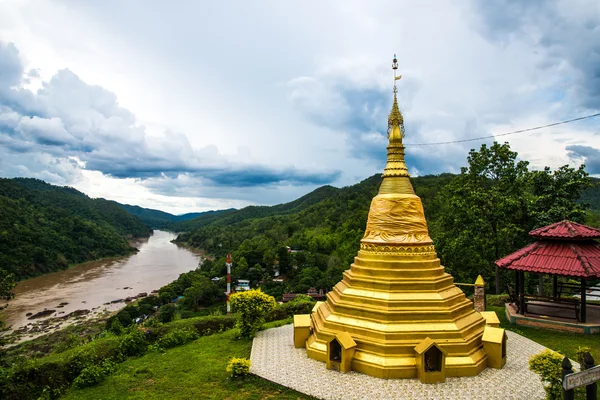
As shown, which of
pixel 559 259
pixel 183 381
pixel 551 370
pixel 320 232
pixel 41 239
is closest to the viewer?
pixel 551 370

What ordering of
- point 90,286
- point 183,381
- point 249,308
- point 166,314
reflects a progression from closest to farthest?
point 183,381, point 249,308, point 166,314, point 90,286

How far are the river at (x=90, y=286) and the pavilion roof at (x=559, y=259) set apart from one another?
36.1m

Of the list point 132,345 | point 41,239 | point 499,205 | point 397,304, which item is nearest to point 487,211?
point 499,205

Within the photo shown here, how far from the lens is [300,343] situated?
13.7 m

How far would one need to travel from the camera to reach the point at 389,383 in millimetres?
10734

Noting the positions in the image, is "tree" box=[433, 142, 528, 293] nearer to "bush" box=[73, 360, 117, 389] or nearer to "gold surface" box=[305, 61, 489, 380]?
"gold surface" box=[305, 61, 489, 380]

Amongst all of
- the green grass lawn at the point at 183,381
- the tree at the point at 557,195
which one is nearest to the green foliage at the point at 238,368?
the green grass lawn at the point at 183,381

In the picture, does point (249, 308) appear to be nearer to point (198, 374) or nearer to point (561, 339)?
point (198, 374)

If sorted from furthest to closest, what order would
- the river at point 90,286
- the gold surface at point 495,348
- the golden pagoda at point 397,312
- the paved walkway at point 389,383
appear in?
the river at point 90,286, the gold surface at point 495,348, the golden pagoda at point 397,312, the paved walkway at point 389,383

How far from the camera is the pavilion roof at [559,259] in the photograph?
47.4ft

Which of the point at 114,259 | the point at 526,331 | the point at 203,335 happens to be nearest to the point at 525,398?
the point at 526,331

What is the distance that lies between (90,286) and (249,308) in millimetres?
46591

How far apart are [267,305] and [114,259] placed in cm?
7418

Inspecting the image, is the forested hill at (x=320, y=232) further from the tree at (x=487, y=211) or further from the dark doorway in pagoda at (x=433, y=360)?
the dark doorway in pagoda at (x=433, y=360)
